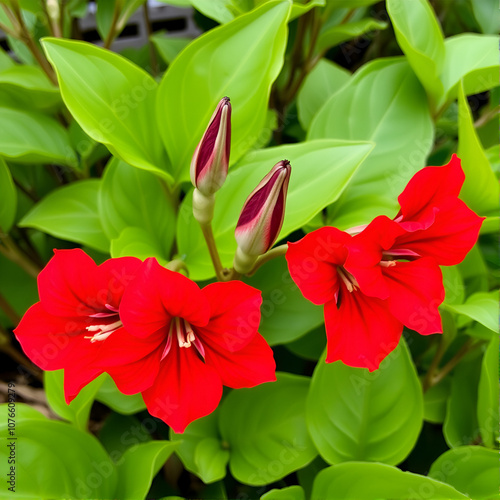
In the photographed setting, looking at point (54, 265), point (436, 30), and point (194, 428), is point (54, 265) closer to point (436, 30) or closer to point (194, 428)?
point (194, 428)

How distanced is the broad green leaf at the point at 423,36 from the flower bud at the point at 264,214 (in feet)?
1.05

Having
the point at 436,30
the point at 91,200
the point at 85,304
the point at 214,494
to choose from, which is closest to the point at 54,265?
the point at 85,304

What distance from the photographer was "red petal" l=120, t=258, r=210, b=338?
383mm

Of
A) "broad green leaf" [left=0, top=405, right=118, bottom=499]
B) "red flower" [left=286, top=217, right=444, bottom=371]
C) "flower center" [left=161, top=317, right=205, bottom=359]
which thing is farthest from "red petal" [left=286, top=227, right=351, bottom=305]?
"broad green leaf" [left=0, top=405, right=118, bottom=499]

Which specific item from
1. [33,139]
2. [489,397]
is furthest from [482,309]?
[33,139]

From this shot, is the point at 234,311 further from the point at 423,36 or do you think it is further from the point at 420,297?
the point at 423,36

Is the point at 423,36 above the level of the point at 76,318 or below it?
above

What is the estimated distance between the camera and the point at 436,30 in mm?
659

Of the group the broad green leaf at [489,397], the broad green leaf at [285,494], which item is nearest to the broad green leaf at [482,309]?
the broad green leaf at [489,397]

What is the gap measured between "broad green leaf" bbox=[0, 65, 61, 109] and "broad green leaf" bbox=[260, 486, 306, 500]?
1.71ft

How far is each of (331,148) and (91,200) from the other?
12.4 inches

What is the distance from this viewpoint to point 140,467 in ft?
1.84

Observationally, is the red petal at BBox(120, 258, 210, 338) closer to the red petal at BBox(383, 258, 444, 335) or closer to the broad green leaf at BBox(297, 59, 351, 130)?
the red petal at BBox(383, 258, 444, 335)

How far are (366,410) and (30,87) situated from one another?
550mm
